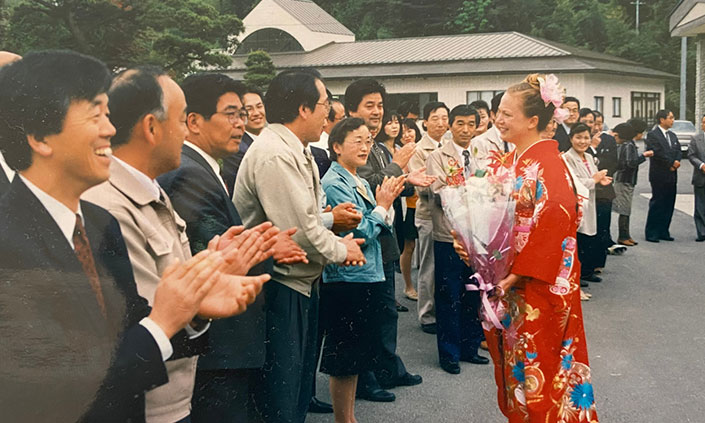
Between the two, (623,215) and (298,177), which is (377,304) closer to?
(298,177)

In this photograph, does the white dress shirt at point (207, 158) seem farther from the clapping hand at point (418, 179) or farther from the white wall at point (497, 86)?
the white wall at point (497, 86)

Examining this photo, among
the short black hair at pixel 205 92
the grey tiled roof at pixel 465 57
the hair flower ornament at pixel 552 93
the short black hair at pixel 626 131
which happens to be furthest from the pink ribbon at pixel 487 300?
the grey tiled roof at pixel 465 57

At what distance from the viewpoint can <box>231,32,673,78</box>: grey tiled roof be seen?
26.0 meters

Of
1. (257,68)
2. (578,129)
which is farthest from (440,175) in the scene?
(578,129)

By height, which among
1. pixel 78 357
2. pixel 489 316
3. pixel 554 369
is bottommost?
pixel 554 369

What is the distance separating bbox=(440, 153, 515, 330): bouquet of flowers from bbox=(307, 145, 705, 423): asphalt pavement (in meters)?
1.21

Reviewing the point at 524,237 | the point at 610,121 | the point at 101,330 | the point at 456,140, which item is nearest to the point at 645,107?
the point at 610,121

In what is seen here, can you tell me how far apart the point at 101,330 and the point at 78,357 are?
0.25 feet

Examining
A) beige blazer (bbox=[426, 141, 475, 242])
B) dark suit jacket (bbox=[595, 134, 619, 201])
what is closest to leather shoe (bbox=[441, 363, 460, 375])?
beige blazer (bbox=[426, 141, 475, 242])

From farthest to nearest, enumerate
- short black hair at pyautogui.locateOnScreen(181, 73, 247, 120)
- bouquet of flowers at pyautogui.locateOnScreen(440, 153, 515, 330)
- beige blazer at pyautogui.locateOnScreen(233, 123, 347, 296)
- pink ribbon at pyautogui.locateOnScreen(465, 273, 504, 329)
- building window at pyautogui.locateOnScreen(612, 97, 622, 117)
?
building window at pyautogui.locateOnScreen(612, 97, 622, 117), pink ribbon at pyautogui.locateOnScreen(465, 273, 504, 329), bouquet of flowers at pyautogui.locateOnScreen(440, 153, 515, 330), beige blazer at pyautogui.locateOnScreen(233, 123, 347, 296), short black hair at pyautogui.locateOnScreen(181, 73, 247, 120)

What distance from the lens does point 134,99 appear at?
5.92 ft

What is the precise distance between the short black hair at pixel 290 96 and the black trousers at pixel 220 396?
1.19 meters

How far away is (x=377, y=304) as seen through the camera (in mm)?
4250

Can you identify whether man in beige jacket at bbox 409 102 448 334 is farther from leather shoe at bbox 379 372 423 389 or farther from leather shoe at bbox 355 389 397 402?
leather shoe at bbox 355 389 397 402
